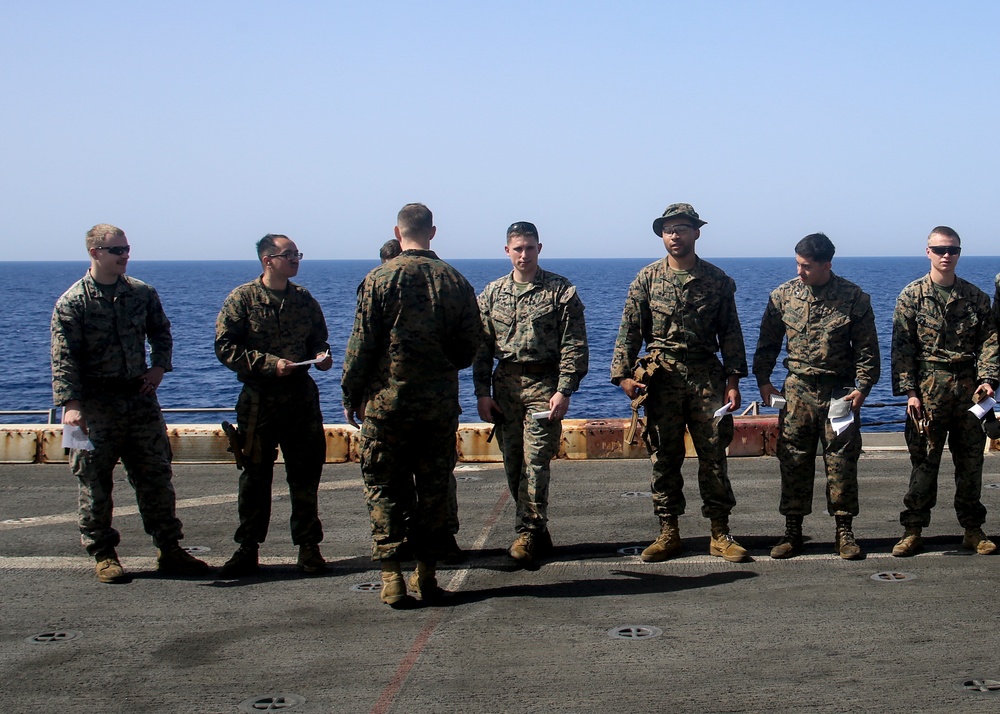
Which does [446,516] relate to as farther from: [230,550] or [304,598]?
[230,550]

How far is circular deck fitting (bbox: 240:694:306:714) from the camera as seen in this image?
460 cm

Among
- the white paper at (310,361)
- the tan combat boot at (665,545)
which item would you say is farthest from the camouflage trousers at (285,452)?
the tan combat boot at (665,545)

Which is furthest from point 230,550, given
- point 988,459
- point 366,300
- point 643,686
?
point 988,459

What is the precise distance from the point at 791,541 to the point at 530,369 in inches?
82.1

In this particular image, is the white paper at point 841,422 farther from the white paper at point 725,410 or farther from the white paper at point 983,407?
the white paper at point 983,407

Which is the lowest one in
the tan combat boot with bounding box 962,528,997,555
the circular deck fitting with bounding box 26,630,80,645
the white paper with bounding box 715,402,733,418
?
the circular deck fitting with bounding box 26,630,80,645

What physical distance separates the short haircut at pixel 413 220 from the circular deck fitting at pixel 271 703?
8.79ft

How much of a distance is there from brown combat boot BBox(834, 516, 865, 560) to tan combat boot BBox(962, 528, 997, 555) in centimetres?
72

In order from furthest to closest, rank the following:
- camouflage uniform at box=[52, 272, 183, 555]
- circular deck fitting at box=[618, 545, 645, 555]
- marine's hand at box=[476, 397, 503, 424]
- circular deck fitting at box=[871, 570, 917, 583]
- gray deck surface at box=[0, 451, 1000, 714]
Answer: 1. circular deck fitting at box=[618, 545, 645, 555]
2. marine's hand at box=[476, 397, 503, 424]
3. camouflage uniform at box=[52, 272, 183, 555]
4. circular deck fitting at box=[871, 570, 917, 583]
5. gray deck surface at box=[0, 451, 1000, 714]

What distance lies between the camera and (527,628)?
5.60 metres

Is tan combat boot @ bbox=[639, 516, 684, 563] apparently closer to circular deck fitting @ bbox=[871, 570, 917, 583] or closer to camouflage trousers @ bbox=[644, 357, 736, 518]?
camouflage trousers @ bbox=[644, 357, 736, 518]

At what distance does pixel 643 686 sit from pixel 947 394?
11.1 ft

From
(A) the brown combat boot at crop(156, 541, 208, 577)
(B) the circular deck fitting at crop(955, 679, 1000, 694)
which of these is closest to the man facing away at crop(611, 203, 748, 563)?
(B) the circular deck fitting at crop(955, 679, 1000, 694)

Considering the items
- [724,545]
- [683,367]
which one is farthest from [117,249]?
[724,545]
